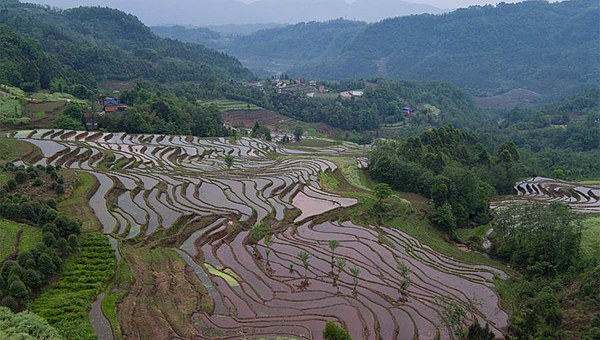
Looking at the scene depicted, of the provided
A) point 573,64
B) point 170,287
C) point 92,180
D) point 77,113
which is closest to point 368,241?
point 170,287

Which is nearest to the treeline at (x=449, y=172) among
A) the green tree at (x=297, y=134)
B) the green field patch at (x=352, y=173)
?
the green field patch at (x=352, y=173)

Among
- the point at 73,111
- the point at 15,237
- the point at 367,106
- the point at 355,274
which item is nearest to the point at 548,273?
the point at 355,274

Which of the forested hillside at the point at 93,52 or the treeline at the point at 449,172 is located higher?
the forested hillside at the point at 93,52

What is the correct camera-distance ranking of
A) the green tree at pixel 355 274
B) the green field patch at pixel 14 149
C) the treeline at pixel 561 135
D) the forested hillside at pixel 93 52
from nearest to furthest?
the green tree at pixel 355 274, the green field patch at pixel 14 149, the treeline at pixel 561 135, the forested hillside at pixel 93 52

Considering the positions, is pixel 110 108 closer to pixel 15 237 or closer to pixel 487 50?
pixel 15 237

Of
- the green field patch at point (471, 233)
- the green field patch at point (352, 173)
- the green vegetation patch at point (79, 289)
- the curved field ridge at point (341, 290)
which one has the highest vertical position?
the green vegetation patch at point (79, 289)

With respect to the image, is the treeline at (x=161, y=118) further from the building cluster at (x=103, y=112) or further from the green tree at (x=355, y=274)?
the green tree at (x=355, y=274)
